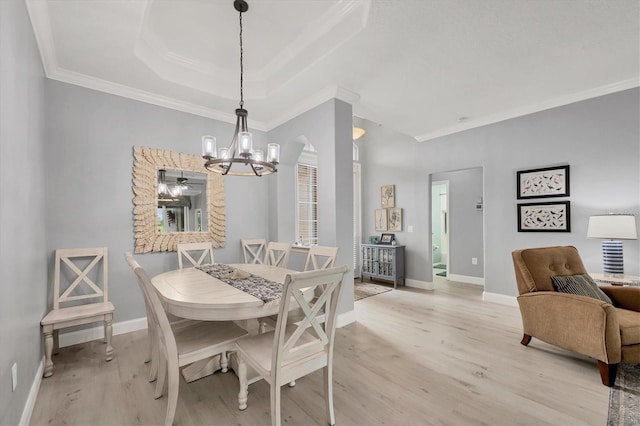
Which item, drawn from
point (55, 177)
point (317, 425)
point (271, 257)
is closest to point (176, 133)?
point (55, 177)

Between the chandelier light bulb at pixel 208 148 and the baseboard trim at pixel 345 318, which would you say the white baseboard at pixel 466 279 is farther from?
the chandelier light bulb at pixel 208 148

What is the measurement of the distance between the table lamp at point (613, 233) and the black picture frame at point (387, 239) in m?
2.87

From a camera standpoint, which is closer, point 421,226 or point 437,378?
point 437,378

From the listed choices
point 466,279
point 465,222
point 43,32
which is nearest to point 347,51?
point 43,32

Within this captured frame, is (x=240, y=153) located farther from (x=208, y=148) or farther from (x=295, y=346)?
(x=295, y=346)

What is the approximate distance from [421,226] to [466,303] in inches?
59.2

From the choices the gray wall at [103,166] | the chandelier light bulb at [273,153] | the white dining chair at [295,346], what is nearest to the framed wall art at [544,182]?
the chandelier light bulb at [273,153]

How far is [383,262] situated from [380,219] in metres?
0.91

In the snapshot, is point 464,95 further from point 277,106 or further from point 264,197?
point 264,197

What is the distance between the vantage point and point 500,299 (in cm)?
420

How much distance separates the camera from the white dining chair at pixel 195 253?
3.30 m

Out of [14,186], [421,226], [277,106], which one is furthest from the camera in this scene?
[421,226]

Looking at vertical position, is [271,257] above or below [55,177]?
below

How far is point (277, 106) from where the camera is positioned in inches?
150
